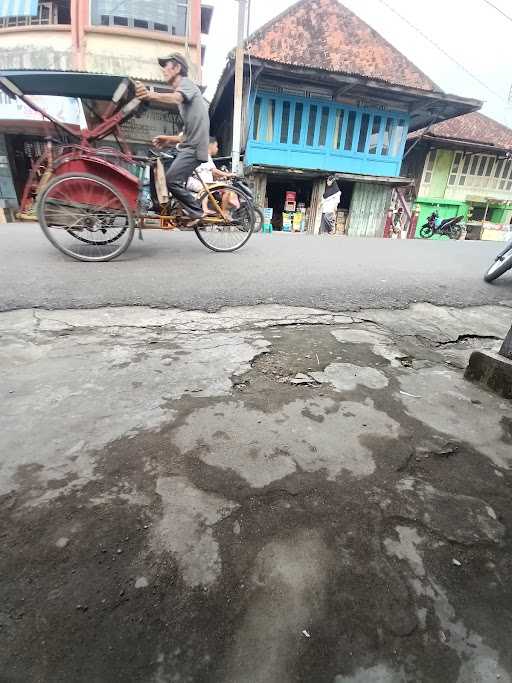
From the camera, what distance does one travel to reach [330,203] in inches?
525

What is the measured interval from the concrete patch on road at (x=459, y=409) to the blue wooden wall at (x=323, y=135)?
41.0 ft

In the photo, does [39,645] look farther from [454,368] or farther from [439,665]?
[454,368]

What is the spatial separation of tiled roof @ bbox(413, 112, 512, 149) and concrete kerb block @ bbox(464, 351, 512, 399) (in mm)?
19486

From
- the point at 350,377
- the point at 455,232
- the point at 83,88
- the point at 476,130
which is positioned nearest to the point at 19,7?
the point at 83,88

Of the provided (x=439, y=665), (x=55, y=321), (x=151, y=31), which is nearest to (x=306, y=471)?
(x=439, y=665)

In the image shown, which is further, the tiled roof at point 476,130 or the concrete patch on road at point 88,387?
the tiled roof at point 476,130

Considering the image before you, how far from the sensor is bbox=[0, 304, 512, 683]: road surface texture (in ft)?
2.17

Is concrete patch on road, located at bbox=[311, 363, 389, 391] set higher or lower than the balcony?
lower

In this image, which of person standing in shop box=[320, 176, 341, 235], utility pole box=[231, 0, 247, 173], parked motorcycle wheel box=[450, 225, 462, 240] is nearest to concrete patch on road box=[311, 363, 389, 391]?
utility pole box=[231, 0, 247, 173]

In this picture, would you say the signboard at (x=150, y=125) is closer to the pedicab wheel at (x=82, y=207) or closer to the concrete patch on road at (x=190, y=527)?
the pedicab wheel at (x=82, y=207)

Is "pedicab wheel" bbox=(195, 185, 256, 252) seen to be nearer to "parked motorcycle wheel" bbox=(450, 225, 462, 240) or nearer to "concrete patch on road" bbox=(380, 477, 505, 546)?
"concrete patch on road" bbox=(380, 477, 505, 546)

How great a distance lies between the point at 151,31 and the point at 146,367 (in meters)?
13.4

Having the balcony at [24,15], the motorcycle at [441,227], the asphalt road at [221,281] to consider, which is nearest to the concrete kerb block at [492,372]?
the asphalt road at [221,281]

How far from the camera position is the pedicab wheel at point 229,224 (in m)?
4.38
